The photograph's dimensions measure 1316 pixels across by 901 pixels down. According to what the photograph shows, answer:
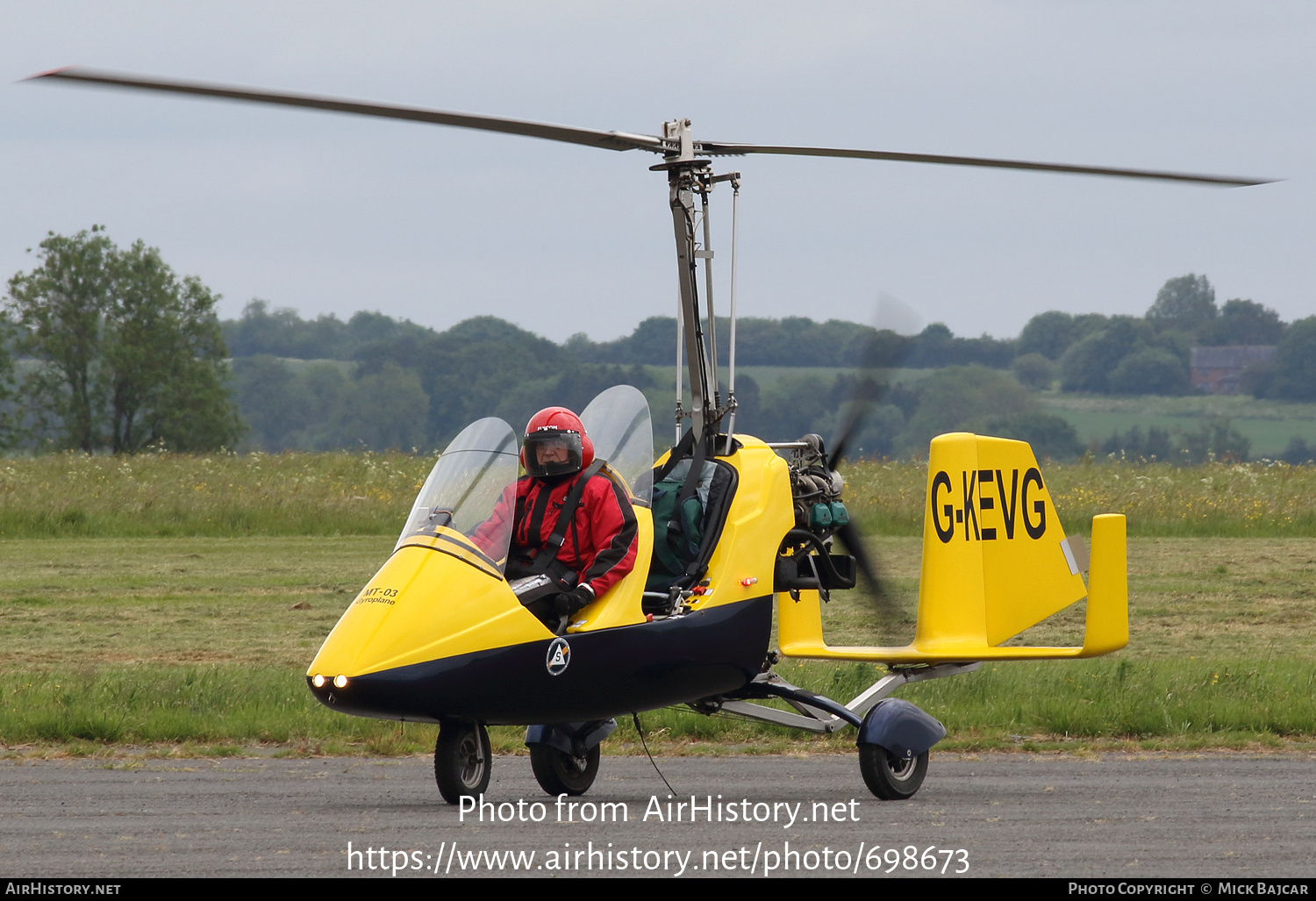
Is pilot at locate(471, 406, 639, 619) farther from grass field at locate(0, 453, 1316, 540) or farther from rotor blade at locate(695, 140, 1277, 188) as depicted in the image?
grass field at locate(0, 453, 1316, 540)

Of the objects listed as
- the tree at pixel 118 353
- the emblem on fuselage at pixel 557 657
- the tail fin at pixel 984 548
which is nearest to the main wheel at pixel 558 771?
the emblem on fuselage at pixel 557 657

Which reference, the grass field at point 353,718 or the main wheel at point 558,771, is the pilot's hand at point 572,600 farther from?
the grass field at point 353,718

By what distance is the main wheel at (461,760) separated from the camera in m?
7.16

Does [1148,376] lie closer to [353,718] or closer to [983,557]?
[353,718]

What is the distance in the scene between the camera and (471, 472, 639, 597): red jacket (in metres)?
7.13

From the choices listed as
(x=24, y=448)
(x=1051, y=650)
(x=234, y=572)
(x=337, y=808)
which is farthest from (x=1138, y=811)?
(x=24, y=448)

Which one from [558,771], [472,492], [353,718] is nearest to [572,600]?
[472,492]

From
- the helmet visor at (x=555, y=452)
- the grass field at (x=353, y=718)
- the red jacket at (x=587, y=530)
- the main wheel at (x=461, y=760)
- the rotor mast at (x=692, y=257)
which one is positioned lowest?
the grass field at (x=353, y=718)

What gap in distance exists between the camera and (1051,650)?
8164 millimetres

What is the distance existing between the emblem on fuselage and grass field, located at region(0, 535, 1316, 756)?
102 inches

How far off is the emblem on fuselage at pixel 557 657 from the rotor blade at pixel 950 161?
8.97 ft

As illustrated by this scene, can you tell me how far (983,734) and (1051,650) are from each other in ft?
6.57
